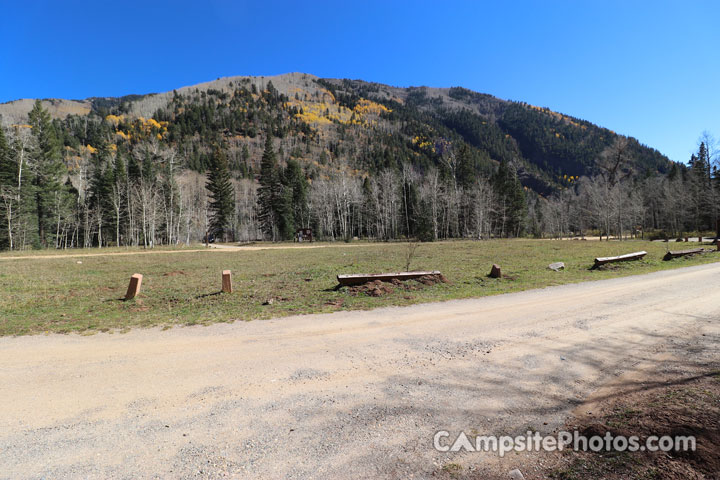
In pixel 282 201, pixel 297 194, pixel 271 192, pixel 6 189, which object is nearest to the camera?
pixel 6 189

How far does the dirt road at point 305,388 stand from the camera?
290 centimetres

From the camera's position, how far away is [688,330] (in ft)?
21.3

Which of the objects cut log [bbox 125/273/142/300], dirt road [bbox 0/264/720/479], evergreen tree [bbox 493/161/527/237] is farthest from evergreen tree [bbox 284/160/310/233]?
dirt road [bbox 0/264/720/479]

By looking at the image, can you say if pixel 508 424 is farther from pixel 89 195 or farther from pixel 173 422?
pixel 89 195

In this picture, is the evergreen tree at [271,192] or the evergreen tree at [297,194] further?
the evergreen tree at [297,194]

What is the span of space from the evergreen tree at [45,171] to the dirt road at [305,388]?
49.3 m

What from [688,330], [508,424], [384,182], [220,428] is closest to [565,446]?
[508,424]

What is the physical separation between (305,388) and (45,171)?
56.6 metres

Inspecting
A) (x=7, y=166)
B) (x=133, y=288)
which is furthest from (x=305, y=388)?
(x=7, y=166)

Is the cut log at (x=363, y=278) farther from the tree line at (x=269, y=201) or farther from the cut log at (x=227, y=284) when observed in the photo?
the tree line at (x=269, y=201)

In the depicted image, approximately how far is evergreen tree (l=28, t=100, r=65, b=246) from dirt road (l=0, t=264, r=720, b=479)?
1941 inches

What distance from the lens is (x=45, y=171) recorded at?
4044 cm

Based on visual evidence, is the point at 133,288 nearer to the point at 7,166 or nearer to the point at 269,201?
the point at 7,166

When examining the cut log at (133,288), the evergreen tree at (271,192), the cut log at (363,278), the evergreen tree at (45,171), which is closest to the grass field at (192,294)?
the cut log at (133,288)
